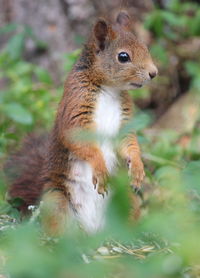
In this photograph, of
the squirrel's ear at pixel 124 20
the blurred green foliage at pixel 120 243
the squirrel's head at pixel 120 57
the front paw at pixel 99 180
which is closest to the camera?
the blurred green foliage at pixel 120 243

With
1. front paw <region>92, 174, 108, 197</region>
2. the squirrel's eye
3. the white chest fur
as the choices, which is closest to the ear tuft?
the squirrel's eye

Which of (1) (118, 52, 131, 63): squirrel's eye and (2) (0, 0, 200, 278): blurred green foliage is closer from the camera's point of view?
(2) (0, 0, 200, 278): blurred green foliage

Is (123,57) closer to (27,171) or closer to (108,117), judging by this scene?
(108,117)

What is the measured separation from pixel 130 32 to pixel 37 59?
2732 mm

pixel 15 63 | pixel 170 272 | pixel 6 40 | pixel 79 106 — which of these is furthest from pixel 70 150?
pixel 6 40

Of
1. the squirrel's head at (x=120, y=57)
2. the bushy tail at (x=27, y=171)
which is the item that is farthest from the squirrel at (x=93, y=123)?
the bushy tail at (x=27, y=171)

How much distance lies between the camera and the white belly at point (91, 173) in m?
2.89

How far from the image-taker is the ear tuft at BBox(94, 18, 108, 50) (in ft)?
9.56

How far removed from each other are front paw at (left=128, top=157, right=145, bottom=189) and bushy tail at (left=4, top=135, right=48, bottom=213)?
54 centimetres

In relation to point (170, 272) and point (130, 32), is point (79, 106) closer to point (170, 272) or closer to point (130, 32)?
point (130, 32)

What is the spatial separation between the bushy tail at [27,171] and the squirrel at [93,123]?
149 mm

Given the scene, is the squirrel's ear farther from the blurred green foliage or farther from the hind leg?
the hind leg

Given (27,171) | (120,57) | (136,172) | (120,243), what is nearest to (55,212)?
(136,172)

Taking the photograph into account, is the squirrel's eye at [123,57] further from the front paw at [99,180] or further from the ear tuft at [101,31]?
the front paw at [99,180]
